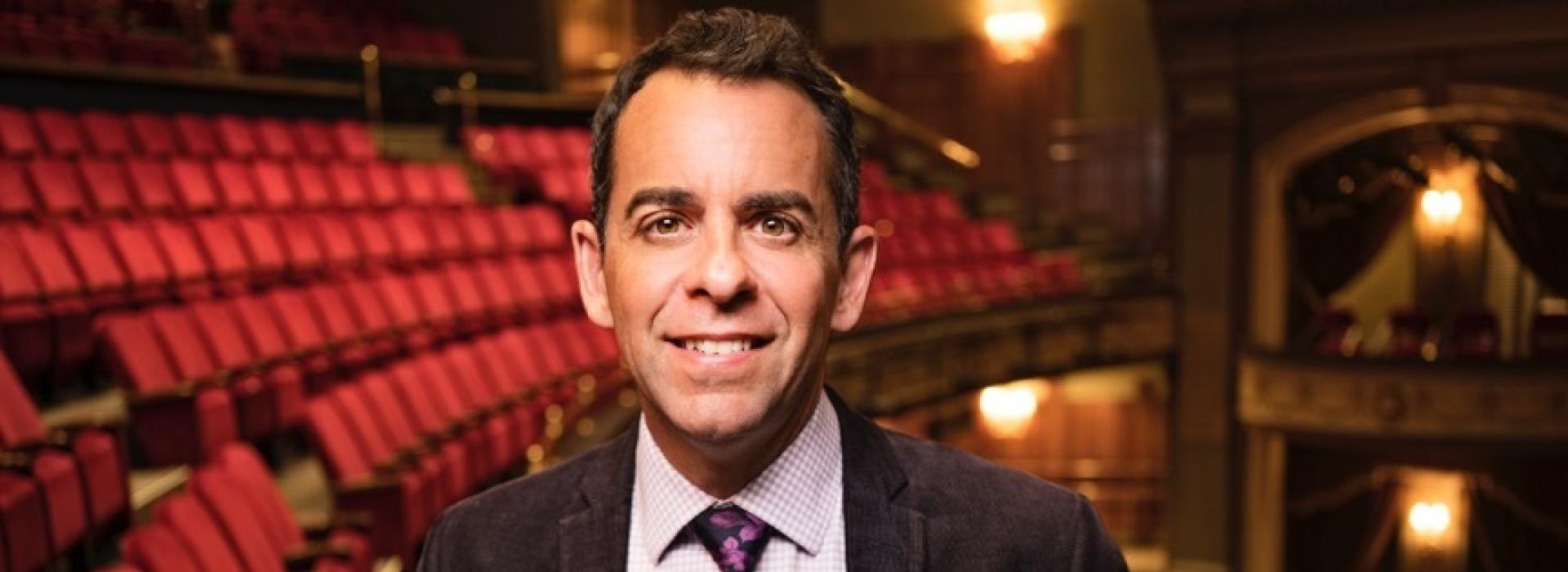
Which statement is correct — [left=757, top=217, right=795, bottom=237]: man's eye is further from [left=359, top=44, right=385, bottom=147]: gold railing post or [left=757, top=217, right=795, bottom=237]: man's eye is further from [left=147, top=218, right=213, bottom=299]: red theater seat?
[left=359, top=44, right=385, bottom=147]: gold railing post

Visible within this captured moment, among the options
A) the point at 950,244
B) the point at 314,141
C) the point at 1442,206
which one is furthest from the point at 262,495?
the point at 1442,206

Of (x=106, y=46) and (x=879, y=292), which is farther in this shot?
(x=879, y=292)

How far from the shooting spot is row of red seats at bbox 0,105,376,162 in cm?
166

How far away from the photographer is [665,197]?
308 millimetres

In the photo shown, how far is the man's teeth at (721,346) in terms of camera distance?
0.31 metres

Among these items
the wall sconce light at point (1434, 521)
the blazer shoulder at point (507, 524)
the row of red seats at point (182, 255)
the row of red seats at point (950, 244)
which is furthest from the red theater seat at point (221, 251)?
the wall sconce light at point (1434, 521)

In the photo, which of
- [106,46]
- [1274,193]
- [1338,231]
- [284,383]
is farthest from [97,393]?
[1338,231]

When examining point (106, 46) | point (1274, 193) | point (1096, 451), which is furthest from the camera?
point (1096, 451)

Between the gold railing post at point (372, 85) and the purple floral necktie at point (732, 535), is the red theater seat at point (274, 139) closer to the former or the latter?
the gold railing post at point (372, 85)

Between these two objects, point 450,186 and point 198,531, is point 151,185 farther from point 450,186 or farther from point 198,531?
point 198,531

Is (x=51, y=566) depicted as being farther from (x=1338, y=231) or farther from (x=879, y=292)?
(x=1338, y=231)

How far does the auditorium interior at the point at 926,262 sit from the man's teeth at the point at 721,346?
0.59 meters

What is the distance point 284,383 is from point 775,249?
105 centimetres

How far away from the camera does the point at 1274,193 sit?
2.64 m
